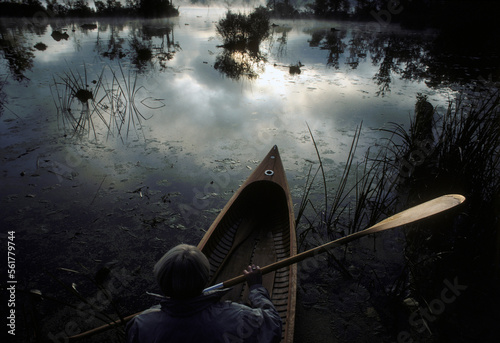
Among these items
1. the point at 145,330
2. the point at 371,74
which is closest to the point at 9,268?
the point at 145,330

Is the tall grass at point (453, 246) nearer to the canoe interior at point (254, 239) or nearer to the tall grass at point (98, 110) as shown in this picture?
the canoe interior at point (254, 239)

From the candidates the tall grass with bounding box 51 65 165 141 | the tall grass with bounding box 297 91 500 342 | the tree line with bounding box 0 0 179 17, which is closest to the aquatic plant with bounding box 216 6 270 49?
the tall grass with bounding box 51 65 165 141

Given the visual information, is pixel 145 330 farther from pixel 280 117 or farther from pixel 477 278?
pixel 280 117

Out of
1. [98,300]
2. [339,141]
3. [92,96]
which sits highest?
[92,96]

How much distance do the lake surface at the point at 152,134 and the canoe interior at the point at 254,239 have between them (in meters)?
0.45

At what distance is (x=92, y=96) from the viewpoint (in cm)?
690

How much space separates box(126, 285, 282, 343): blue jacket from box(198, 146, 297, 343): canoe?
3.13ft

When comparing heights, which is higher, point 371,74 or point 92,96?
point 371,74

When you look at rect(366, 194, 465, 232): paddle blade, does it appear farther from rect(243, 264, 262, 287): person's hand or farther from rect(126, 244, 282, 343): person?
rect(126, 244, 282, 343): person

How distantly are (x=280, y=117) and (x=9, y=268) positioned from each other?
5.62 metres

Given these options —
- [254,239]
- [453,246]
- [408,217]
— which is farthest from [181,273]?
[453,246]

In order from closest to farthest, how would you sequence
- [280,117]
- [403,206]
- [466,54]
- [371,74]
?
[403,206] → [280,117] → [371,74] → [466,54]

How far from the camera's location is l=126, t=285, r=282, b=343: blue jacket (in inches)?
51.6

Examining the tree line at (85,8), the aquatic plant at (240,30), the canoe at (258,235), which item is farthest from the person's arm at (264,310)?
the tree line at (85,8)
